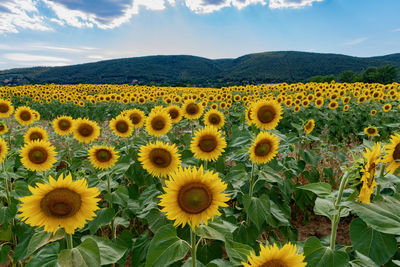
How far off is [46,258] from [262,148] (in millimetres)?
2181

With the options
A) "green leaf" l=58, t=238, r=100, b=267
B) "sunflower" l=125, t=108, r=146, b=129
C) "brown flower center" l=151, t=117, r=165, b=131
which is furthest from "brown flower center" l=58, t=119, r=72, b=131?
"green leaf" l=58, t=238, r=100, b=267

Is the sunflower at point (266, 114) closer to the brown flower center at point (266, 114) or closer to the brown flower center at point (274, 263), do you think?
the brown flower center at point (266, 114)

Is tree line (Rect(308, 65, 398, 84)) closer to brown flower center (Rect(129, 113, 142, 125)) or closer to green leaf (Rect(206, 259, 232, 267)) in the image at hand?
brown flower center (Rect(129, 113, 142, 125))

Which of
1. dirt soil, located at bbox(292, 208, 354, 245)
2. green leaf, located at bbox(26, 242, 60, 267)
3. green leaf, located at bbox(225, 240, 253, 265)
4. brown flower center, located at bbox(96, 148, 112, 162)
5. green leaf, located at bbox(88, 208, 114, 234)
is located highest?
brown flower center, located at bbox(96, 148, 112, 162)

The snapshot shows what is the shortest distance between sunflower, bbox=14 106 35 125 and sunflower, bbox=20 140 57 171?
329cm

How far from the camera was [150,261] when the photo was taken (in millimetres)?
1792

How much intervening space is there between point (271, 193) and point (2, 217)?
3.30 m

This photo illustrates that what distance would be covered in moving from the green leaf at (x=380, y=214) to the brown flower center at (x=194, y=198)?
89 centimetres

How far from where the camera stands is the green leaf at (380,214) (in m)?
1.43

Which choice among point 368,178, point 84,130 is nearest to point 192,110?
point 84,130

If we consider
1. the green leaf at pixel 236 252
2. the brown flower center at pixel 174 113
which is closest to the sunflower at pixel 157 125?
the brown flower center at pixel 174 113

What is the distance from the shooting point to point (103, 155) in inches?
126

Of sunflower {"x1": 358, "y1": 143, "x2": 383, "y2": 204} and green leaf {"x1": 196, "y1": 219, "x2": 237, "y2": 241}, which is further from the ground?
sunflower {"x1": 358, "y1": 143, "x2": 383, "y2": 204}

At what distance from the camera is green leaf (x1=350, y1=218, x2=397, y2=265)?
1879 mm
